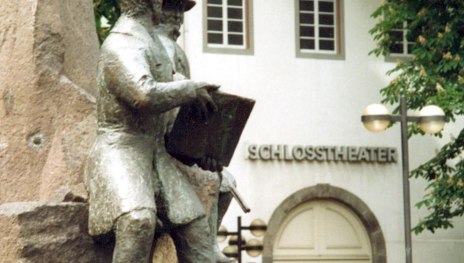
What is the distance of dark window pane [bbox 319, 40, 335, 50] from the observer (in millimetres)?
34562

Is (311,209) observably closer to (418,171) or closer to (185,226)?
(418,171)

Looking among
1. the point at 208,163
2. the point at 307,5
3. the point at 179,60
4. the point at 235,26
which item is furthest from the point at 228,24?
the point at 208,163

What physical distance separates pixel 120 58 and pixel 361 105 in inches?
982

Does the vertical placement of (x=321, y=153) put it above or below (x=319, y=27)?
below

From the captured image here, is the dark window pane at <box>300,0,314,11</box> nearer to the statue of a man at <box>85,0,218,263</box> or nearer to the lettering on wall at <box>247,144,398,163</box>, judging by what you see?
the lettering on wall at <box>247,144,398,163</box>

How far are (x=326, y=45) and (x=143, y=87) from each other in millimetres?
25172

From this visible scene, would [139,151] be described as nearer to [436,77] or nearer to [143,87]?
[143,87]

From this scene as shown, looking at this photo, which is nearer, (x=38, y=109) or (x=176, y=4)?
(x=38, y=109)

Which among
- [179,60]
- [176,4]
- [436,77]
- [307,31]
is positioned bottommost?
[179,60]

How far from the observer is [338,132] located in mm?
34406

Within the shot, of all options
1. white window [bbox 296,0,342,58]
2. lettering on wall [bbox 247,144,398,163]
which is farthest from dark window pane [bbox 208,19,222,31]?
lettering on wall [bbox 247,144,398,163]

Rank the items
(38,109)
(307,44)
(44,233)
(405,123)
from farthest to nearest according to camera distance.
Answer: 1. (307,44)
2. (405,123)
3. (38,109)
4. (44,233)

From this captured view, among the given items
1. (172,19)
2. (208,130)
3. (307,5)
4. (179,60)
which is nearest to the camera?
(208,130)

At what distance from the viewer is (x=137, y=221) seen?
955 cm
